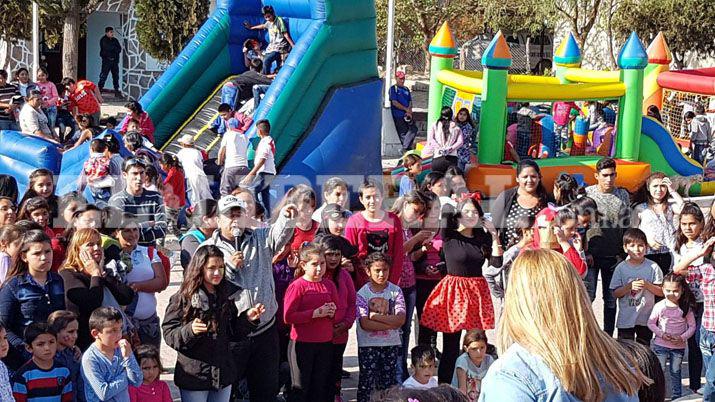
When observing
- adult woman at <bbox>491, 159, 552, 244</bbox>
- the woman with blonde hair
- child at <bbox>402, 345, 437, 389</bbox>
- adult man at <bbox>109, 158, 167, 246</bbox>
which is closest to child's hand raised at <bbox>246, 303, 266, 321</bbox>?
child at <bbox>402, 345, 437, 389</bbox>

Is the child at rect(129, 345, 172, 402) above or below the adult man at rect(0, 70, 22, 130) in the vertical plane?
below

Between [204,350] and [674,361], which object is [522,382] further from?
[674,361]

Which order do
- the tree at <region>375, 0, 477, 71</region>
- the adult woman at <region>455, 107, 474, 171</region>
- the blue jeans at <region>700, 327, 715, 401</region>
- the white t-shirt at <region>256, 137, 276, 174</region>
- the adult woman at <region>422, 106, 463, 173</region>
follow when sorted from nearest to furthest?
the blue jeans at <region>700, 327, 715, 401</region>, the white t-shirt at <region>256, 137, 276, 174</region>, the adult woman at <region>422, 106, 463, 173</region>, the adult woman at <region>455, 107, 474, 171</region>, the tree at <region>375, 0, 477, 71</region>

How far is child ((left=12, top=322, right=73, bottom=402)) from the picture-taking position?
212 inches

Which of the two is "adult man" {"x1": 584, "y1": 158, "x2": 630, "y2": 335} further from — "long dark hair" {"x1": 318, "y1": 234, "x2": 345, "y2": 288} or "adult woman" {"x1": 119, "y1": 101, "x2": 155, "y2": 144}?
"adult woman" {"x1": 119, "y1": 101, "x2": 155, "y2": 144}

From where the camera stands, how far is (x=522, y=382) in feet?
10.4

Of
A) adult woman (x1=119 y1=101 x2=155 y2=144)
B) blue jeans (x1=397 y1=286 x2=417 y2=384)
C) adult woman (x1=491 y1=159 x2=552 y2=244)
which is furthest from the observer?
adult woman (x1=119 y1=101 x2=155 y2=144)

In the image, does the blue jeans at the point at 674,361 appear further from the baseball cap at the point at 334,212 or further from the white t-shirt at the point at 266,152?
the white t-shirt at the point at 266,152

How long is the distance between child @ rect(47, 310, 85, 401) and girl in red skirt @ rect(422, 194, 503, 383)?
2454mm

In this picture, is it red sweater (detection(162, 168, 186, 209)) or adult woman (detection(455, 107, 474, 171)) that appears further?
adult woman (detection(455, 107, 474, 171))

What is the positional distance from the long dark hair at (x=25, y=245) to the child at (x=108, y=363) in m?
0.46

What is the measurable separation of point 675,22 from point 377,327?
73.1ft

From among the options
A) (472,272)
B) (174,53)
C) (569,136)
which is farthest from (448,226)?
(174,53)

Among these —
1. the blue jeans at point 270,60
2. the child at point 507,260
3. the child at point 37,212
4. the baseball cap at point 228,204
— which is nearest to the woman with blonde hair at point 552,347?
the baseball cap at point 228,204
